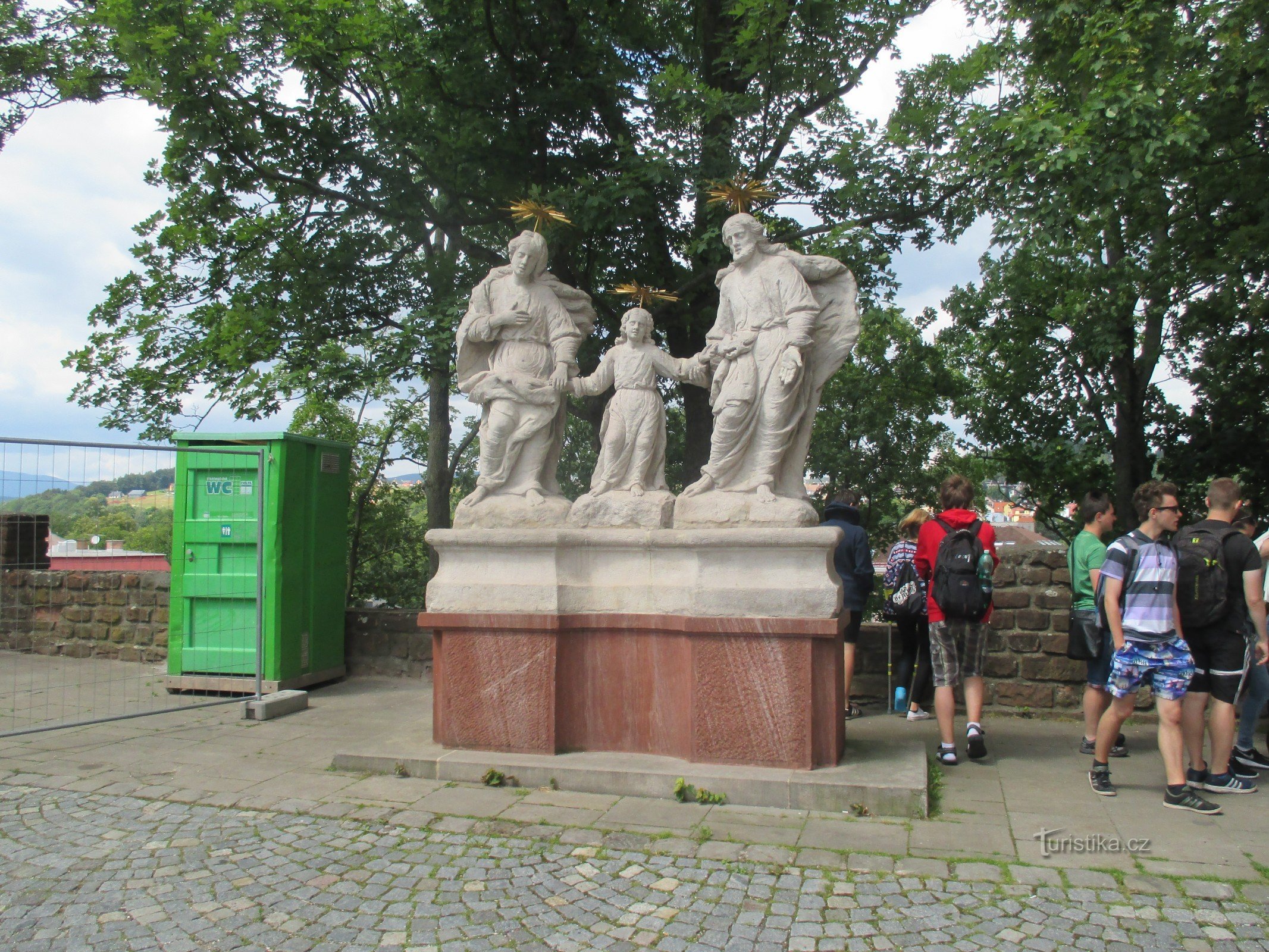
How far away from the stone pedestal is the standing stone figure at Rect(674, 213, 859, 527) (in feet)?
0.96

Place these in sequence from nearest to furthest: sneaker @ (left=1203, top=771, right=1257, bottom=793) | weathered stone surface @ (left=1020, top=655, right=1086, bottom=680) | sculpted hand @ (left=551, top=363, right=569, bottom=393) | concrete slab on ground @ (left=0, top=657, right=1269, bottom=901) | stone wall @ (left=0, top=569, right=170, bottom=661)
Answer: concrete slab on ground @ (left=0, top=657, right=1269, bottom=901) → sneaker @ (left=1203, top=771, right=1257, bottom=793) → sculpted hand @ (left=551, top=363, right=569, bottom=393) → weathered stone surface @ (left=1020, top=655, right=1086, bottom=680) → stone wall @ (left=0, top=569, right=170, bottom=661)

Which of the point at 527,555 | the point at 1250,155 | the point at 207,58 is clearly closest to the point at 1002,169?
the point at 1250,155

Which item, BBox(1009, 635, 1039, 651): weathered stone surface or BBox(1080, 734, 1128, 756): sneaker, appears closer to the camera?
BBox(1080, 734, 1128, 756): sneaker

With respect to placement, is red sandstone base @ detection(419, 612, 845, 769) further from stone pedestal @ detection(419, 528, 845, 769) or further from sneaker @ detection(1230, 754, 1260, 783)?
sneaker @ detection(1230, 754, 1260, 783)

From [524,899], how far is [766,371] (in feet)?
9.69

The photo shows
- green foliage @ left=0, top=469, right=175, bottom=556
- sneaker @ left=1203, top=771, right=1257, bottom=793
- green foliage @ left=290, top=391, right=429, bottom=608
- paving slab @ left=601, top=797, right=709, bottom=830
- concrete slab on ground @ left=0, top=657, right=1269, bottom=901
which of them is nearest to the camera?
concrete slab on ground @ left=0, top=657, right=1269, bottom=901

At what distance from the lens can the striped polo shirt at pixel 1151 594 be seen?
14.5 ft

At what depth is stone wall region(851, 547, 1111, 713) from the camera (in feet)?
21.3

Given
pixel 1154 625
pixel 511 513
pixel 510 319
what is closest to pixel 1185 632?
pixel 1154 625

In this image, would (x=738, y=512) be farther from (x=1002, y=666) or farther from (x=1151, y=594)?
(x=1002, y=666)

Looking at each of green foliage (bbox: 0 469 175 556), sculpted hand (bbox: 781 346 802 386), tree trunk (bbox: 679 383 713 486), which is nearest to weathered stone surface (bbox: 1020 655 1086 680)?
sculpted hand (bbox: 781 346 802 386)

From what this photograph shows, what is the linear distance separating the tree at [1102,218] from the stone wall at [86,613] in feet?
27.6

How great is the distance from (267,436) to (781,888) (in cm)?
542

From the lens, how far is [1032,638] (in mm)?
6555
